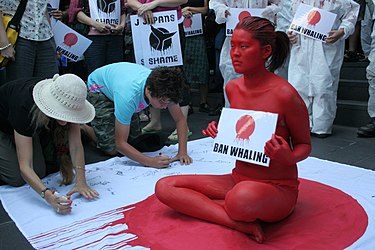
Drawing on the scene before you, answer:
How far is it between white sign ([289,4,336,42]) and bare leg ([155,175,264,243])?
2.04m

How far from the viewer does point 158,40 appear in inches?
145

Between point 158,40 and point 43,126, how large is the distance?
153 centimetres

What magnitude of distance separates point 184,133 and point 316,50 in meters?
1.52

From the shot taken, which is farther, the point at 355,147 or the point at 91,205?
the point at 355,147

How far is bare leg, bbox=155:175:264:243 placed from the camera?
194 centimetres

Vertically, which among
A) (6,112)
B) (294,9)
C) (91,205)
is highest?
(294,9)

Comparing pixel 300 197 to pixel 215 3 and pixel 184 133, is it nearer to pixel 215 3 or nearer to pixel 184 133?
pixel 184 133

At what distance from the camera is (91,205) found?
2.38 meters

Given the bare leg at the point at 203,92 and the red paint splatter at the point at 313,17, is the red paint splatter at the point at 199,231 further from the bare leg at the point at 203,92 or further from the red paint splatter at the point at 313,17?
the bare leg at the point at 203,92

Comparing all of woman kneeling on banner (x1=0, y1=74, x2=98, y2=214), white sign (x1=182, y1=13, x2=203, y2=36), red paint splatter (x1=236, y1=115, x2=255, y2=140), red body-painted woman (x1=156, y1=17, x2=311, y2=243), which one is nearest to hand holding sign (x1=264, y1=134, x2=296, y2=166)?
red body-painted woman (x1=156, y1=17, x2=311, y2=243)

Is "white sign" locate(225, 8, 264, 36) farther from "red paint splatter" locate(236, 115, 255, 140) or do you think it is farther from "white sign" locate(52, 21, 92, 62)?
"red paint splatter" locate(236, 115, 255, 140)

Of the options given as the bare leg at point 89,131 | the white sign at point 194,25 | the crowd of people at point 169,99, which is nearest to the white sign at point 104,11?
the crowd of people at point 169,99

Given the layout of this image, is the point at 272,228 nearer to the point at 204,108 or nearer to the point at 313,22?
the point at 313,22

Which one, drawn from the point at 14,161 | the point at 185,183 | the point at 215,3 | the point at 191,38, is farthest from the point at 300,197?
the point at 191,38
